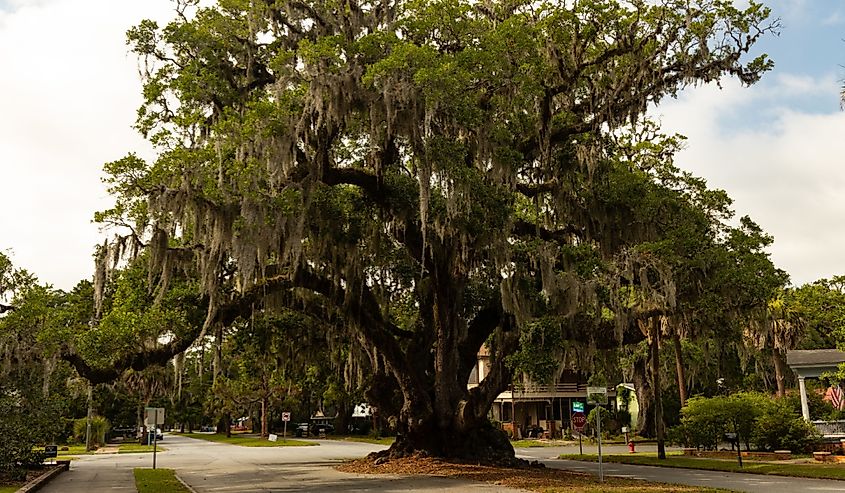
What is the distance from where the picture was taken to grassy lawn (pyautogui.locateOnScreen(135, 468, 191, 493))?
15703mm

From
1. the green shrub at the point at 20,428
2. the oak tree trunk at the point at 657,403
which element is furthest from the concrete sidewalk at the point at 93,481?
the oak tree trunk at the point at 657,403

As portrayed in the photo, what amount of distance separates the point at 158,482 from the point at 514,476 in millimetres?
8843

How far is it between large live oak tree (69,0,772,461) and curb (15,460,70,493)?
3.02 m

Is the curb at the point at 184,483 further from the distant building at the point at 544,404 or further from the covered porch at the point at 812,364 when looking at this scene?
the distant building at the point at 544,404

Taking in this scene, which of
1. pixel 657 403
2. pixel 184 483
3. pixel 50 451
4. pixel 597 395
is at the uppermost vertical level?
pixel 597 395

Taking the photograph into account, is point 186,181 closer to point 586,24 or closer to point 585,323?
point 586,24

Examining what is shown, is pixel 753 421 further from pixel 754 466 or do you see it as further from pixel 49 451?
pixel 49 451

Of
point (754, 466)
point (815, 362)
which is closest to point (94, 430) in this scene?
point (754, 466)

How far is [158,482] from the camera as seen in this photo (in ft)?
58.1

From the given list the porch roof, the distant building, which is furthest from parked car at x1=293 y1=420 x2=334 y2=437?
the porch roof

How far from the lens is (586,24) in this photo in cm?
1745

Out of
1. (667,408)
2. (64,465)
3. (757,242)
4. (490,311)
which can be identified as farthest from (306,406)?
(757,242)

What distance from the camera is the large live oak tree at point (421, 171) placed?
1503 cm

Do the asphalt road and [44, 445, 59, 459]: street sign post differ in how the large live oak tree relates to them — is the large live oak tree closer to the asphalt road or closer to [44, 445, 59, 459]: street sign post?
the asphalt road
